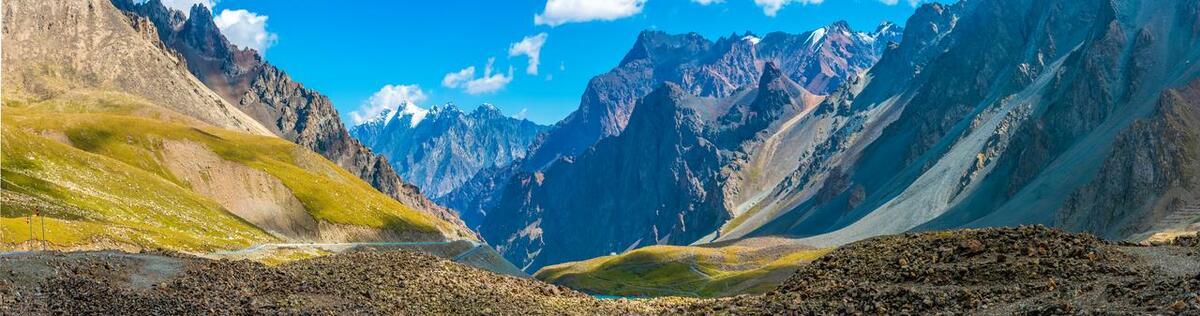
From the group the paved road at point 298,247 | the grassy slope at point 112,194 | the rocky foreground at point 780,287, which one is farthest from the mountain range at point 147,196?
the rocky foreground at point 780,287

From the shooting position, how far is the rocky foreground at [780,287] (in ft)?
127

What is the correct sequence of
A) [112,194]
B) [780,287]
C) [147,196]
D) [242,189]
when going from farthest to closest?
[242,189] < [147,196] < [112,194] < [780,287]

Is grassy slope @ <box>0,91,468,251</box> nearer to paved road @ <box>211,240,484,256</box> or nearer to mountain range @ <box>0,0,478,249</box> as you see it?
mountain range @ <box>0,0,478,249</box>

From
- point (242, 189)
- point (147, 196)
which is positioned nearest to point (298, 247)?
point (147, 196)

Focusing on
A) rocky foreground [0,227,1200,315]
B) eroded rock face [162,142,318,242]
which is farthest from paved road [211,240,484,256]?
rocky foreground [0,227,1200,315]

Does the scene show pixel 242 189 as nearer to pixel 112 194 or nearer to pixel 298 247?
pixel 112 194

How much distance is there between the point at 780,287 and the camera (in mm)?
51281

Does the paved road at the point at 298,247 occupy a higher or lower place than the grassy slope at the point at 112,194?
lower

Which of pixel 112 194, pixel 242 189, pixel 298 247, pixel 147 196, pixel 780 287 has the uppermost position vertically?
pixel 242 189

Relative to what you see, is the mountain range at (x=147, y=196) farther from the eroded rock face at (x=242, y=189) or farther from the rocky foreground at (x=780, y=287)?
the rocky foreground at (x=780, y=287)

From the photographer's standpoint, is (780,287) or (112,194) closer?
(780,287)

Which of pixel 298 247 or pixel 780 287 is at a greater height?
pixel 298 247

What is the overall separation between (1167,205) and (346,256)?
5890 inches

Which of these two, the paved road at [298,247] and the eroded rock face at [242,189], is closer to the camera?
the paved road at [298,247]
